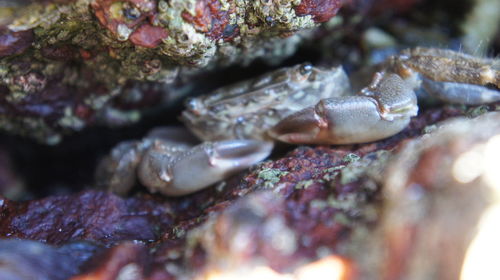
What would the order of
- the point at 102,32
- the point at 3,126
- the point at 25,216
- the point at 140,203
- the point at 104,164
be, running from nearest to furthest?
the point at 102,32, the point at 25,216, the point at 140,203, the point at 3,126, the point at 104,164

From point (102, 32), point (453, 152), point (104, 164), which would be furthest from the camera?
point (104, 164)

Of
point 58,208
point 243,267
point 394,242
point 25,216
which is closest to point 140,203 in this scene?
point 58,208

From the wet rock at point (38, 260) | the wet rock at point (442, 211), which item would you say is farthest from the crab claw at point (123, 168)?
the wet rock at point (442, 211)

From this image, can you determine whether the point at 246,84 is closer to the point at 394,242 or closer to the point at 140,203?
the point at 140,203

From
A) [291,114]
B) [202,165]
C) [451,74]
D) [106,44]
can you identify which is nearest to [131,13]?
[106,44]

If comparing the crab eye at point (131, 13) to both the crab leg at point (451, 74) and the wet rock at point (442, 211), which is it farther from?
the crab leg at point (451, 74)

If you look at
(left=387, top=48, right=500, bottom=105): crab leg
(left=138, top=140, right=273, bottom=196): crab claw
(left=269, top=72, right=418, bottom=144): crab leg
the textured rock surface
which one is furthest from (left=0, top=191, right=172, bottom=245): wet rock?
(left=387, top=48, right=500, bottom=105): crab leg

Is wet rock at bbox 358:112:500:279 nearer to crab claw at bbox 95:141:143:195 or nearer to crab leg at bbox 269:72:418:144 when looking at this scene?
crab leg at bbox 269:72:418:144
